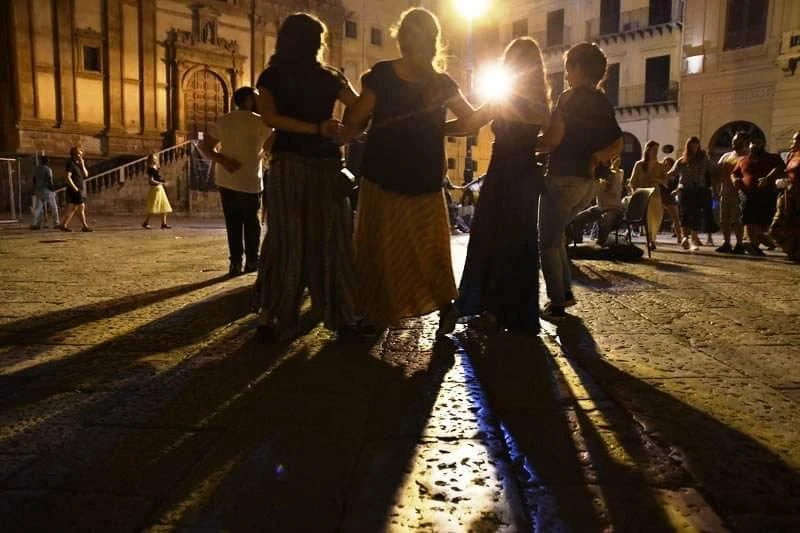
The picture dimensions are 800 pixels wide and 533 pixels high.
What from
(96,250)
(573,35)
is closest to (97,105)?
(96,250)

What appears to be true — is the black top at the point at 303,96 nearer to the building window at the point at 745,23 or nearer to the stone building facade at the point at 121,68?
the stone building facade at the point at 121,68

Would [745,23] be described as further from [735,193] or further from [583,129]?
[583,129]

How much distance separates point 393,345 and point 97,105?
22.8 meters

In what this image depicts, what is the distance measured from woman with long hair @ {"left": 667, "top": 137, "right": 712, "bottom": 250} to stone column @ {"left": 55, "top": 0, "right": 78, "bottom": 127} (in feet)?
65.3

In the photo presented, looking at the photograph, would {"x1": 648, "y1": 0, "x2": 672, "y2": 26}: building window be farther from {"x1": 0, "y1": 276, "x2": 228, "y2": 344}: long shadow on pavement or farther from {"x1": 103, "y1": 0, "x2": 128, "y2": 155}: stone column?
{"x1": 0, "y1": 276, "x2": 228, "y2": 344}: long shadow on pavement

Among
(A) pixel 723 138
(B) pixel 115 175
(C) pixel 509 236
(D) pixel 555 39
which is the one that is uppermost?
(D) pixel 555 39

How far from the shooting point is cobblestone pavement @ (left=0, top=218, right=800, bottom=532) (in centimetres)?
151

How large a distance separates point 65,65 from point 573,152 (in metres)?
22.5

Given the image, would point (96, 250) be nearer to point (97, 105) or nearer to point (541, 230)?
point (541, 230)

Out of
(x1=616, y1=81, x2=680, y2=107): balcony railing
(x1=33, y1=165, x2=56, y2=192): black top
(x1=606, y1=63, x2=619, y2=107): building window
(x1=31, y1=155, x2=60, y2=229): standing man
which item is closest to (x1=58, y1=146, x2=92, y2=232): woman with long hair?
(x1=31, y1=155, x2=60, y2=229): standing man

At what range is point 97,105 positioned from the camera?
22359mm

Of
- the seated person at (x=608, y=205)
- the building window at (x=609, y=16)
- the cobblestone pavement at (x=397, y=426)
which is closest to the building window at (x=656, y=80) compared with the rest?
the building window at (x=609, y=16)

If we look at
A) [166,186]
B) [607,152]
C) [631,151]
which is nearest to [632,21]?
[631,151]

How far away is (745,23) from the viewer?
21.5 metres
